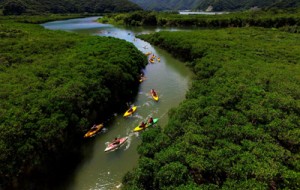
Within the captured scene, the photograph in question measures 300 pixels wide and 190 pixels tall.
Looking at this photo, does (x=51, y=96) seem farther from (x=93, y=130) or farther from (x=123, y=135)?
(x=123, y=135)

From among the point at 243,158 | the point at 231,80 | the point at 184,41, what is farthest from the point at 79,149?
the point at 184,41

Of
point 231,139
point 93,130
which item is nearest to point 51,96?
point 93,130

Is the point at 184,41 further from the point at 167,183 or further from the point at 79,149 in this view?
the point at 167,183

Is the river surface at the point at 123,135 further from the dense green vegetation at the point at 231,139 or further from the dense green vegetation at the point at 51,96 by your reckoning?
the dense green vegetation at the point at 231,139

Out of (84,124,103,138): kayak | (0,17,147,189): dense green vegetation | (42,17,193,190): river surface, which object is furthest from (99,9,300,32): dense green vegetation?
(84,124,103,138): kayak

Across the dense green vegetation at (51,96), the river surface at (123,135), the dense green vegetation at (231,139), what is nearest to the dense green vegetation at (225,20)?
the river surface at (123,135)

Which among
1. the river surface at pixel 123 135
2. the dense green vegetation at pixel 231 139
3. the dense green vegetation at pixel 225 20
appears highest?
the dense green vegetation at pixel 225 20

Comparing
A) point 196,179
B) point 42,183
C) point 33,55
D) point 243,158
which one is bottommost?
point 42,183
